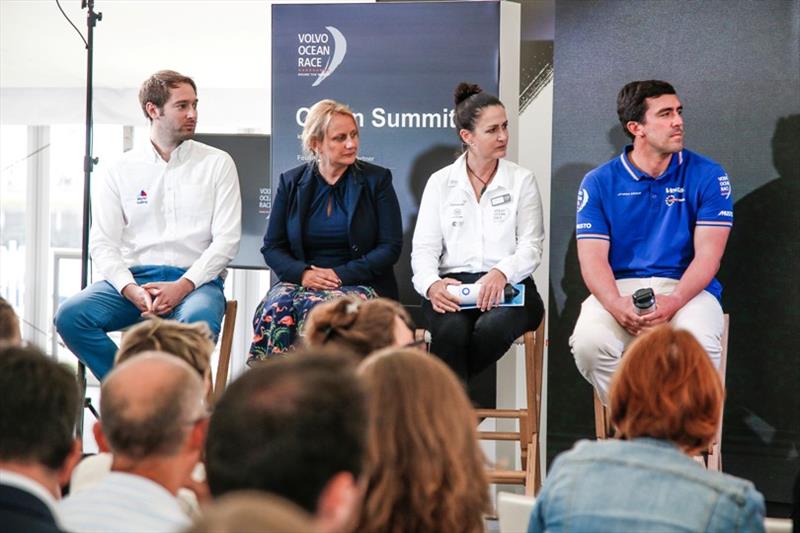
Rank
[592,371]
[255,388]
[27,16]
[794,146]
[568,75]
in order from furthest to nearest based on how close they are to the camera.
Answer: [27,16], [568,75], [794,146], [592,371], [255,388]

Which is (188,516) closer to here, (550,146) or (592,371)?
(592,371)

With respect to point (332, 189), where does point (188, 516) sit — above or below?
below

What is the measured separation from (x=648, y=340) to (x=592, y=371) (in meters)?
1.96

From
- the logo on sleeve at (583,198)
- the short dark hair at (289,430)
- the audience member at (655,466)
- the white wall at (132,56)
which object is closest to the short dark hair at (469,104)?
the logo on sleeve at (583,198)

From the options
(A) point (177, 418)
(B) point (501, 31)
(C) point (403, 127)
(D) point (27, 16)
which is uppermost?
(D) point (27, 16)

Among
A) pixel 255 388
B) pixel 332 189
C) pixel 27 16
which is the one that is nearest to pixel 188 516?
pixel 255 388

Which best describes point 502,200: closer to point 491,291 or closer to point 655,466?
point 491,291

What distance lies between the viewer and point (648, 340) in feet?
7.05

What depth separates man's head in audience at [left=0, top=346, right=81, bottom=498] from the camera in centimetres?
174

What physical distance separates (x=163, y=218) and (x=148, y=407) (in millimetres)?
3066

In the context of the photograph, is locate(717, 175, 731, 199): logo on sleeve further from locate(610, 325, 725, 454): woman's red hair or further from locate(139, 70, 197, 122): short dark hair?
locate(139, 70, 197, 122): short dark hair

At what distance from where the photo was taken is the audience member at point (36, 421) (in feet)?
5.67

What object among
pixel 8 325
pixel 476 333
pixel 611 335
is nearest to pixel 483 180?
pixel 476 333

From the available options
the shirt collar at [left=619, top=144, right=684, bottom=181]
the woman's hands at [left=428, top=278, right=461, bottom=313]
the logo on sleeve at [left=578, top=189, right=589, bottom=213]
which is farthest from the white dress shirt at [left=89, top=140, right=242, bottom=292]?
the shirt collar at [left=619, top=144, right=684, bottom=181]
